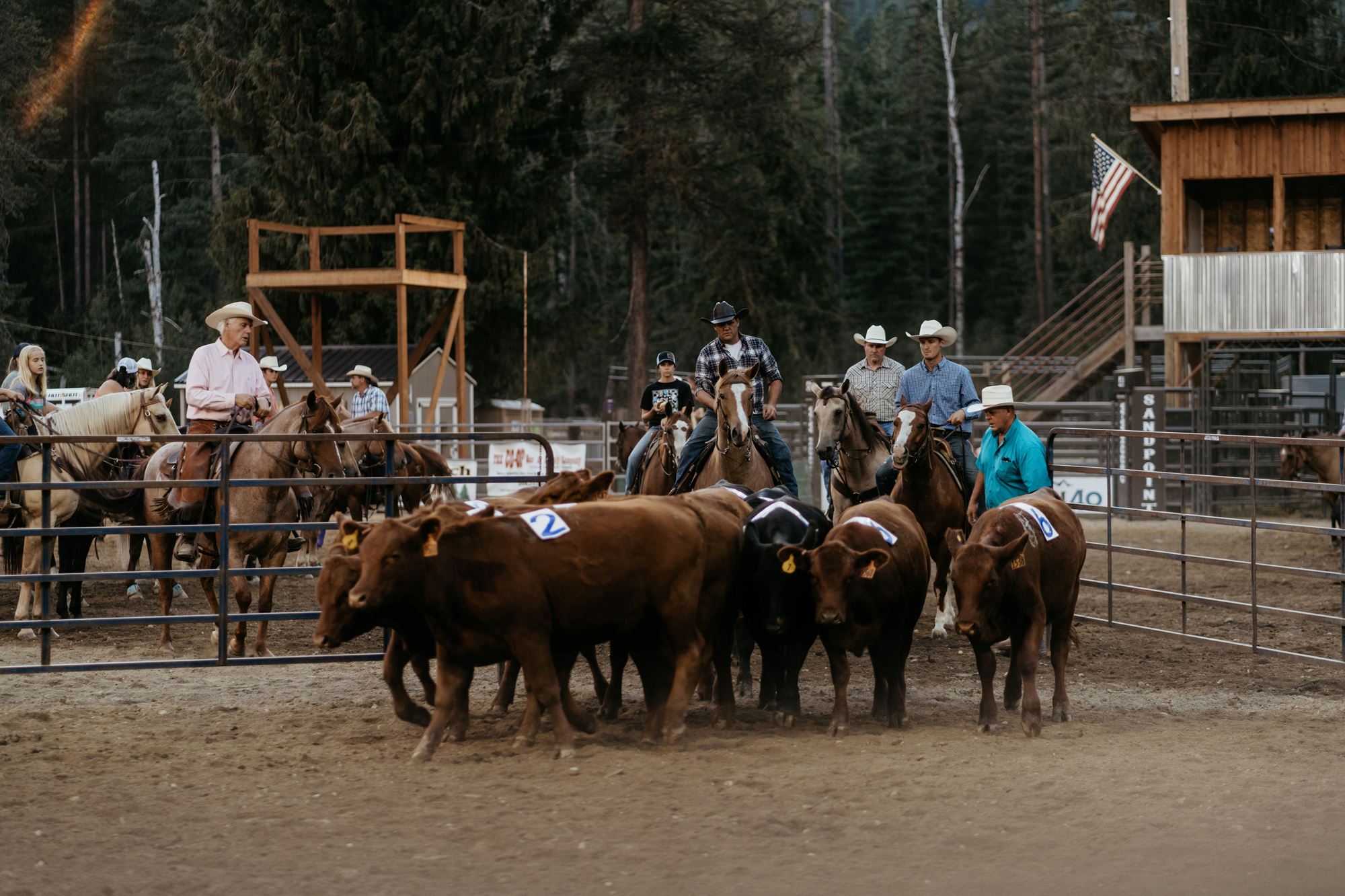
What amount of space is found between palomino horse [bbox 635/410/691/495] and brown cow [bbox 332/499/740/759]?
15.7 feet

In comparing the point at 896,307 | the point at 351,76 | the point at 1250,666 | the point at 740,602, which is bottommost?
the point at 1250,666

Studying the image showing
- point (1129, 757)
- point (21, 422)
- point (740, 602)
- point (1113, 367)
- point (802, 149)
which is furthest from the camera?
point (802, 149)

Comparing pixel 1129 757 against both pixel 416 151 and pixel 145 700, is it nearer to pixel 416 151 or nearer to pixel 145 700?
pixel 145 700

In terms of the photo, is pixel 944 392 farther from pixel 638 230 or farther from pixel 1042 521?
pixel 638 230

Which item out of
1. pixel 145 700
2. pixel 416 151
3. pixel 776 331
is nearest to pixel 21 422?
pixel 145 700

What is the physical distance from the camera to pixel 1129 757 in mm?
7047

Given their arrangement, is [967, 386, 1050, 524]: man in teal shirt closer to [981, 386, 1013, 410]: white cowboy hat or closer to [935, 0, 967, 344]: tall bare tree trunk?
[981, 386, 1013, 410]: white cowboy hat

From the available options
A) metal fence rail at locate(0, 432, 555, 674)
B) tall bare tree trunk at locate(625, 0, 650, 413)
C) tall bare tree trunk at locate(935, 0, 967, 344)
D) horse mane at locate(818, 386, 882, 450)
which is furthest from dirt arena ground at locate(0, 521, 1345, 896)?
tall bare tree trunk at locate(935, 0, 967, 344)

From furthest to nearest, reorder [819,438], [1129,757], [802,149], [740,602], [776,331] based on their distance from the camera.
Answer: [802,149]
[776,331]
[819,438]
[740,602]
[1129,757]

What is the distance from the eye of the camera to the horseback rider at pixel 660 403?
41.6 feet

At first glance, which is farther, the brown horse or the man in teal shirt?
the brown horse

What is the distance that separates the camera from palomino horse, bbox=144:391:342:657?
10.4m

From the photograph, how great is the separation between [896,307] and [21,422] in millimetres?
49741

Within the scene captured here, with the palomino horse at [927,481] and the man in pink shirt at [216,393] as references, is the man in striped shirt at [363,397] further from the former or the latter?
the palomino horse at [927,481]
